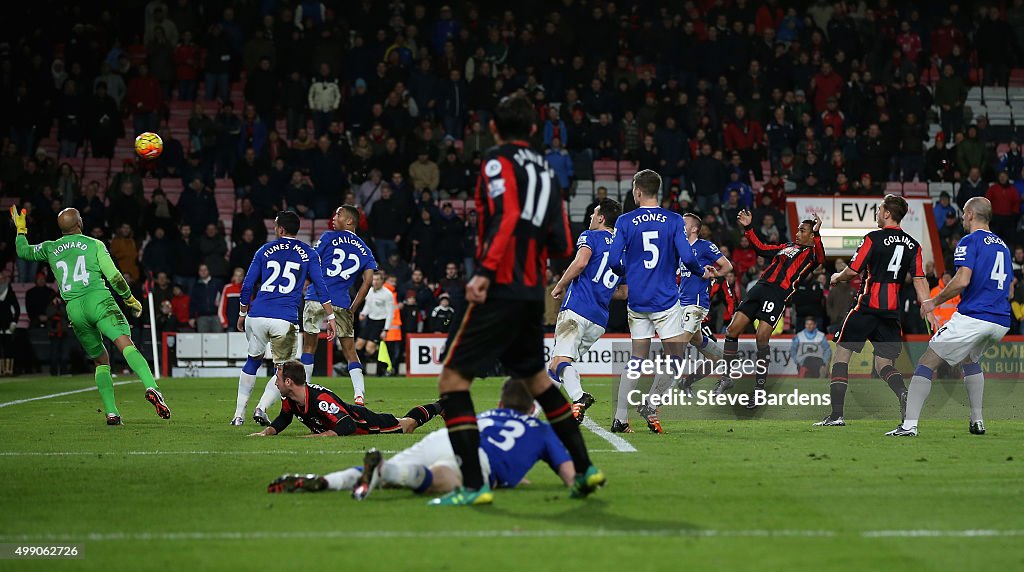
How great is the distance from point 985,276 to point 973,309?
0.34 meters

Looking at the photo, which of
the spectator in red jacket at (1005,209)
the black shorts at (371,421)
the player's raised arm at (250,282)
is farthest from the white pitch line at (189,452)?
the spectator in red jacket at (1005,209)

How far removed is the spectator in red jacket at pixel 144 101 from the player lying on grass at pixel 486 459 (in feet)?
74.1

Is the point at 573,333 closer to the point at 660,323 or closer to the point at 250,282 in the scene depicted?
the point at 660,323

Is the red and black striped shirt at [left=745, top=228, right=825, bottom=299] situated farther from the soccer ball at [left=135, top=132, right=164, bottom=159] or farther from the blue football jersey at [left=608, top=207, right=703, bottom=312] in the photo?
the soccer ball at [left=135, top=132, right=164, bottom=159]

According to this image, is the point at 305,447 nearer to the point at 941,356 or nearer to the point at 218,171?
the point at 941,356

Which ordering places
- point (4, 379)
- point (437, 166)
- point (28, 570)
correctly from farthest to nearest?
point (437, 166) → point (4, 379) → point (28, 570)

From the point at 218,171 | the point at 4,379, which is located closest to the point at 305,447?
the point at 4,379

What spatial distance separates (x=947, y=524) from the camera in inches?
255

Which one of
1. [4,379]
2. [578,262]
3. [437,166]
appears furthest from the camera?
[437,166]

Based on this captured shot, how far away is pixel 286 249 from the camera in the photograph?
13172 millimetres

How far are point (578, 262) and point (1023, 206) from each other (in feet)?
64.4

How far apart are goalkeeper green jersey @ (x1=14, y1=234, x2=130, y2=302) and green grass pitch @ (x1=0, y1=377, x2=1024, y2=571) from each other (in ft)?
5.48

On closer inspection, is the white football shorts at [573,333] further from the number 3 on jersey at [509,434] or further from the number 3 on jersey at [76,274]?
the number 3 on jersey at [509,434]

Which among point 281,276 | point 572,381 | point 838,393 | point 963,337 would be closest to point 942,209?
point 838,393
